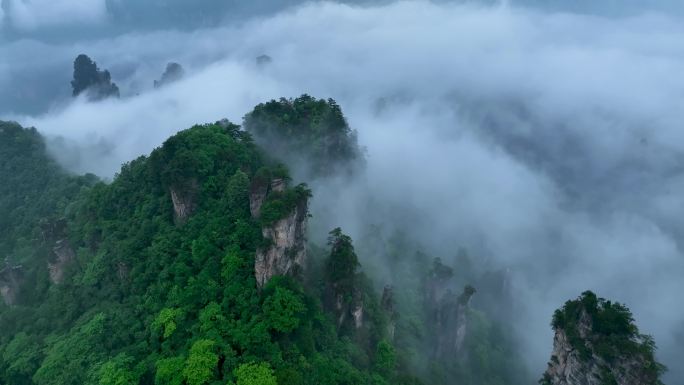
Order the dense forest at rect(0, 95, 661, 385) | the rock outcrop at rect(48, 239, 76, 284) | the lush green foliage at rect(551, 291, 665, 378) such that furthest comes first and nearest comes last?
the rock outcrop at rect(48, 239, 76, 284), the dense forest at rect(0, 95, 661, 385), the lush green foliage at rect(551, 291, 665, 378)

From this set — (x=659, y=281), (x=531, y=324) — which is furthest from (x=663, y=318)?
(x=531, y=324)

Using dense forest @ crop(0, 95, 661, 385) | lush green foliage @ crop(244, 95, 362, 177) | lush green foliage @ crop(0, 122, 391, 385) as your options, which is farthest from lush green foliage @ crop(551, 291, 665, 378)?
lush green foliage @ crop(244, 95, 362, 177)

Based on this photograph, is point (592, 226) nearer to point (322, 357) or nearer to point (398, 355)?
point (398, 355)

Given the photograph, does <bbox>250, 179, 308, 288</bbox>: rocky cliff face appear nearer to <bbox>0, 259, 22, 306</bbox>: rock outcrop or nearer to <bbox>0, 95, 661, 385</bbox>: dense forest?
<bbox>0, 95, 661, 385</bbox>: dense forest

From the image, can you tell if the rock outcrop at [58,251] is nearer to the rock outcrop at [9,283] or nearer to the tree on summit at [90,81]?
the rock outcrop at [9,283]

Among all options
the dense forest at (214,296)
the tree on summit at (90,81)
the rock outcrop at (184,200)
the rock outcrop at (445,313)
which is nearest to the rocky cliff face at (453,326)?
the rock outcrop at (445,313)

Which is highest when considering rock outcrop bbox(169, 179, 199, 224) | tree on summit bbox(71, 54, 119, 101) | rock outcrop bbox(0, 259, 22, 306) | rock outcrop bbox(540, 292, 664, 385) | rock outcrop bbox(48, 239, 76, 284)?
tree on summit bbox(71, 54, 119, 101)

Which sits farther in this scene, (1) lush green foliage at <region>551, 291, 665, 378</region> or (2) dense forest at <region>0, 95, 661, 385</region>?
(2) dense forest at <region>0, 95, 661, 385</region>
